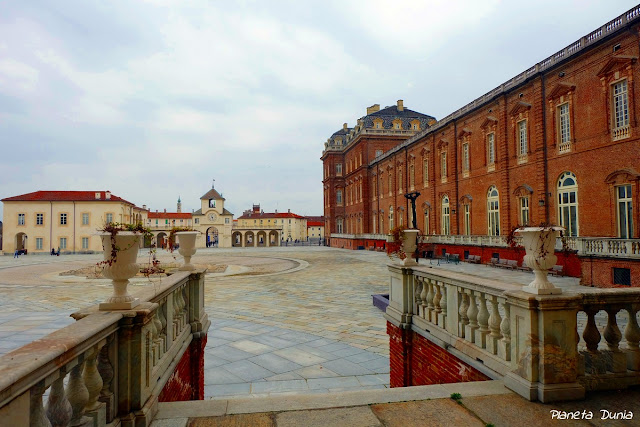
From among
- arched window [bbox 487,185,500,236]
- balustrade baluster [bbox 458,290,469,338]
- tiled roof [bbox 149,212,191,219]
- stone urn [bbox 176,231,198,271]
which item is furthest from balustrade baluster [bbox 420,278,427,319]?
tiled roof [bbox 149,212,191,219]

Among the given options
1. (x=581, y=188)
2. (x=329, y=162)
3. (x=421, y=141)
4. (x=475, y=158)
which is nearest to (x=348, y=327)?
(x=581, y=188)

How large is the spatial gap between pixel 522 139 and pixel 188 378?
23.4 meters

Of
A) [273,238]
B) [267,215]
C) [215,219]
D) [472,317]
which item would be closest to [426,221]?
[472,317]

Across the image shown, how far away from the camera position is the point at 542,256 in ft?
11.3

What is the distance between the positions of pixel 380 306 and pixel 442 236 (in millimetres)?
21344

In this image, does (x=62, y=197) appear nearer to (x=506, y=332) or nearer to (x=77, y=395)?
(x=77, y=395)

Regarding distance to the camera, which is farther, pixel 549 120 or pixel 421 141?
pixel 421 141

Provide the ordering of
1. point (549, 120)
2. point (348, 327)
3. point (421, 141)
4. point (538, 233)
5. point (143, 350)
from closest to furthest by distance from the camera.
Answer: point (143, 350) < point (538, 233) < point (348, 327) < point (549, 120) < point (421, 141)

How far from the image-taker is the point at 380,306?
10156mm

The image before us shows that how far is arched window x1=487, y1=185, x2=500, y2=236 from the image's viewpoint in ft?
81.0

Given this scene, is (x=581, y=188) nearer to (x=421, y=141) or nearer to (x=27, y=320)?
(x=421, y=141)

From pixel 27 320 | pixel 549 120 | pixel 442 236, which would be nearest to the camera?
pixel 27 320

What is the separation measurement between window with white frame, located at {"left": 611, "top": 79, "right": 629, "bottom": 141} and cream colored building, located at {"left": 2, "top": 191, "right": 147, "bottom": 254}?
55.0 meters

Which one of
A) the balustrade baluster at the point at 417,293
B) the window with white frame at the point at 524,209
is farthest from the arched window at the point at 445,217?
the balustrade baluster at the point at 417,293
